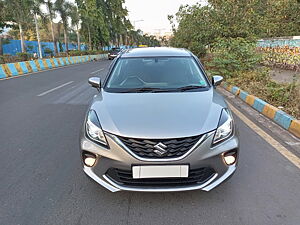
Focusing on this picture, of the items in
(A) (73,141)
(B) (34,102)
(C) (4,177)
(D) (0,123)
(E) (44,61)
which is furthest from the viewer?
(E) (44,61)

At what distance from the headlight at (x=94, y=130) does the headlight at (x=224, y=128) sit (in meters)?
1.03

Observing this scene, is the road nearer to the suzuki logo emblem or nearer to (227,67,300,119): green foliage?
the suzuki logo emblem

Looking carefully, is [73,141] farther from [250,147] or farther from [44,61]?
[44,61]

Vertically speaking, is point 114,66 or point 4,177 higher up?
point 114,66

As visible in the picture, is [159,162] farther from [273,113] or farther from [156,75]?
[273,113]

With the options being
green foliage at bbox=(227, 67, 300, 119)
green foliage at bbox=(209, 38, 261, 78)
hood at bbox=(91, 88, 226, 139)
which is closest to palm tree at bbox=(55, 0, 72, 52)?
green foliage at bbox=(209, 38, 261, 78)

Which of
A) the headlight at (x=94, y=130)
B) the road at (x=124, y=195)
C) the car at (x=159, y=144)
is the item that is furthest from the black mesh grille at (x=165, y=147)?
the road at (x=124, y=195)

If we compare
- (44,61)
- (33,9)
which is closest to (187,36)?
(44,61)

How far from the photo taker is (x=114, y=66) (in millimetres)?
3723

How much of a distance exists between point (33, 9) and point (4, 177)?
25.2 m

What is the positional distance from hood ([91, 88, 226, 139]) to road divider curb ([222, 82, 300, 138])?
2048 millimetres

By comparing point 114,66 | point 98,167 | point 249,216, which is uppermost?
point 114,66

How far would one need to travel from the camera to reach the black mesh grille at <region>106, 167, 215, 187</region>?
224 cm

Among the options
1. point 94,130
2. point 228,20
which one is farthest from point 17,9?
point 94,130
